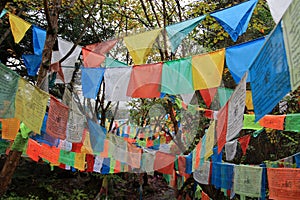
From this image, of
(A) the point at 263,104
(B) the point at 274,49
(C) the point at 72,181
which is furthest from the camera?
(C) the point at 72,181

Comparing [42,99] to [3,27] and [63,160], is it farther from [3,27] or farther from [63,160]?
[3,27]

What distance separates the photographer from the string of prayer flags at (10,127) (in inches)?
176

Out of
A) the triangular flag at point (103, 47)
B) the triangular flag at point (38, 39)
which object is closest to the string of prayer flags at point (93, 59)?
the triangular flag at point (103, 47)

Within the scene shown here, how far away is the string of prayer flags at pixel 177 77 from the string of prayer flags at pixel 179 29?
0.29m

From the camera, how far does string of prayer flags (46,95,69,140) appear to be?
392 centimetres

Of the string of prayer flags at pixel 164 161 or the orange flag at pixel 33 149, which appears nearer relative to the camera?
the orange flag at pixel 33 149

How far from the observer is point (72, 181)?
464 inches

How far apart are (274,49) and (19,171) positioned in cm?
1036

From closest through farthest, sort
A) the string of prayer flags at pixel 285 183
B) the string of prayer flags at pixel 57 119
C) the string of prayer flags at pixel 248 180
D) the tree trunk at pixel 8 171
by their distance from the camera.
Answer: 1. the string of prayer flags at pixel 285 183
2. the string of prayer flags at pixel 57 119
3. the string of prayer flags at pixel 248 180
4. the tree trunk at pixel 8 171

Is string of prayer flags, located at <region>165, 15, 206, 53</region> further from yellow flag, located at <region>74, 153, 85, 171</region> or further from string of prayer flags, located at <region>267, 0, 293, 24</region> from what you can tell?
yellow flag, located at <region>74, 153, 85, 171</region>

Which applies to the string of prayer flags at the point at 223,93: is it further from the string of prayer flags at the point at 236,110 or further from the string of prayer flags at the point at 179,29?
the string of prayer flags at the point at 236,110

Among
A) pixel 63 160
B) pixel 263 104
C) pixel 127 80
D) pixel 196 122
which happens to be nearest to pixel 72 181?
pixel 63 160

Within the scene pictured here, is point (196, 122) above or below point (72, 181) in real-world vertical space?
above

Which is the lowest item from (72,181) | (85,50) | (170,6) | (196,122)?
(72,181)
